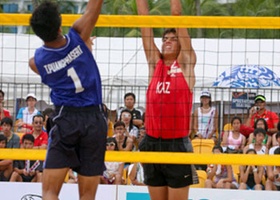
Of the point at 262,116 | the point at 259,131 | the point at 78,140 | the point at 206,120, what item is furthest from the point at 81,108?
the point at 262,116

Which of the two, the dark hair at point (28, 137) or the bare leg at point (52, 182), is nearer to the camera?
the bare leg at point (52, 182)

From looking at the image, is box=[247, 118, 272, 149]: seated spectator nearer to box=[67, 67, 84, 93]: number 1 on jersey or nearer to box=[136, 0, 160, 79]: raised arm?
box=[136, 0, 160, 79]: raised arm

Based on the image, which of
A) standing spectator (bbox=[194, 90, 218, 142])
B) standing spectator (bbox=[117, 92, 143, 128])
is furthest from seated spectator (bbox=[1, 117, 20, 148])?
standing spectator (bbox=[194, 90, 218, 142])

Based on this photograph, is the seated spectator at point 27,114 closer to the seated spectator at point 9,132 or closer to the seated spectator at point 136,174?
the seated spectator at point 9,132

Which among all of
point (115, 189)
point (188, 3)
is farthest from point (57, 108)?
point (188, 3)

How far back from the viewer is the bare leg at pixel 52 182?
7031 mm

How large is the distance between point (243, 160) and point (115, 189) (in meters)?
2.42

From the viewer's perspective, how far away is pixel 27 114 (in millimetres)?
12445

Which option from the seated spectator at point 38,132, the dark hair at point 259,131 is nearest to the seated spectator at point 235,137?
the dark hair at point 259,131

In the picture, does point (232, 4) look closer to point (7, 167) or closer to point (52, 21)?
point (7, 167)

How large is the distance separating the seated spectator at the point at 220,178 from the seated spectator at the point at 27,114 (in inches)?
100

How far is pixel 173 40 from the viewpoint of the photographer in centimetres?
827

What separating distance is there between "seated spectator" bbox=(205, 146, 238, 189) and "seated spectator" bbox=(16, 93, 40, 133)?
2551 millimetres

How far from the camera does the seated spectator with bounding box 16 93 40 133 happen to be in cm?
→ 1211
